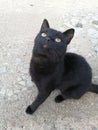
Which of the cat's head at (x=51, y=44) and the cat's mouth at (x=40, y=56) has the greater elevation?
the cat's head at (x=51, y=44)

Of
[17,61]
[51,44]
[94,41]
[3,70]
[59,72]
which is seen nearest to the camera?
[51,44]

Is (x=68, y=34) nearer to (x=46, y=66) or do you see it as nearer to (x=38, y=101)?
(x=46, y=66)

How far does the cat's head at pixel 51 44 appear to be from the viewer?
2.38 m

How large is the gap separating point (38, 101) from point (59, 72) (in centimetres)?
31

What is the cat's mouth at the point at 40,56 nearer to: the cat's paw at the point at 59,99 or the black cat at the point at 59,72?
the black cat at the point at 59,72

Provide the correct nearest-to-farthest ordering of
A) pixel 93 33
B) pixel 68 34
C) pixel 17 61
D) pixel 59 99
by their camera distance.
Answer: pixel 68 34 → pixel 59 99 → pixel 17 61 → pixel 93 33

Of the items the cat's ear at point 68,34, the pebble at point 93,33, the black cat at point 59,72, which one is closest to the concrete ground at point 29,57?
the pebble at point 93,33

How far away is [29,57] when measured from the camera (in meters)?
3.28

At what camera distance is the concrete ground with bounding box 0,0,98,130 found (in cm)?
275

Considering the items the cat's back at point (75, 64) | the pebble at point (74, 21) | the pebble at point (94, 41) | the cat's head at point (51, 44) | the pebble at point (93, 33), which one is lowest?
the pebble at point (94, 41)

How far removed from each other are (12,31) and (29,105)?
3.56 feet

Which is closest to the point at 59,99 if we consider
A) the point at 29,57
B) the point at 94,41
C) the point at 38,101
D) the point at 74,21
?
the point at 38,101

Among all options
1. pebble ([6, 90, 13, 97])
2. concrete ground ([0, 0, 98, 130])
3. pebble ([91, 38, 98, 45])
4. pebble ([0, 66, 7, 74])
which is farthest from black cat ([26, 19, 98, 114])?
pebble ([91, 38, 98, 45])

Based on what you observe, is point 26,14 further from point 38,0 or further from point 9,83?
point 9,83
